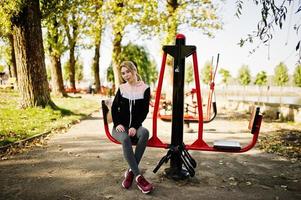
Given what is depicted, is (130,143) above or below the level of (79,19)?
below

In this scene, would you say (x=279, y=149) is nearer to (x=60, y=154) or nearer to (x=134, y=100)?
(x=134, y=100)

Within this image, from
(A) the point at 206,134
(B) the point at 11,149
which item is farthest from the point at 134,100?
(A) the point at 206,134

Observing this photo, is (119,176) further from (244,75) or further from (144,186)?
(244,75)

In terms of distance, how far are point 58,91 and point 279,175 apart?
19.2 meters

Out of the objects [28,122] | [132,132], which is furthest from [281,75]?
[132,132]

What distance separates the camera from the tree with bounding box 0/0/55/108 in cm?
1021

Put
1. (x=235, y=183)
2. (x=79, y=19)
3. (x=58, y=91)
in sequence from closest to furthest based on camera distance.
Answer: (x=235, y=183)
(x=79, y=19)
(x=58, y=91)

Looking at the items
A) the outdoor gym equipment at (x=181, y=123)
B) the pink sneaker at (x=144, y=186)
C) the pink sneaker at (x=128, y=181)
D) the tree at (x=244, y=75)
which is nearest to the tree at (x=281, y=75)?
the tree at (x=244, y=75)

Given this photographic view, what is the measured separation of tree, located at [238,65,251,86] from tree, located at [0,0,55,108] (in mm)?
94502

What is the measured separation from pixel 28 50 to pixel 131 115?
24.7 ft

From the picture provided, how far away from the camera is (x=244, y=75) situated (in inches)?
3939

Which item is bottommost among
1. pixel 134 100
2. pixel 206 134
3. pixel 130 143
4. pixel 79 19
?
pixel 206 134

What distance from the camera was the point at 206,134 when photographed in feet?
29.3

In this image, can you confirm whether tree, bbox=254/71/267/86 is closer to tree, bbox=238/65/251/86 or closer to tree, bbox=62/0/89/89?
tree, bbox=238/65/251/86
